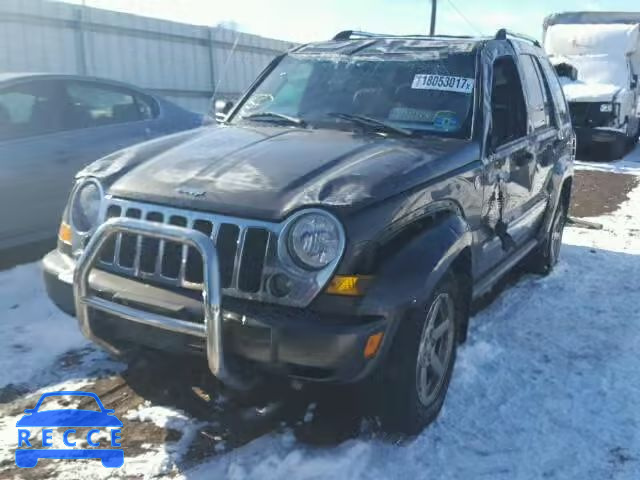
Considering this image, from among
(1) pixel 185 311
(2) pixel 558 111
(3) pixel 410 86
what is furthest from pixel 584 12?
(1) pixel 185 311

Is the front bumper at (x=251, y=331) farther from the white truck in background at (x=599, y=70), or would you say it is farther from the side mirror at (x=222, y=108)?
the white truck in background at (x=599, y=70)

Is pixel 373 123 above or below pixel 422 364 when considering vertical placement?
above

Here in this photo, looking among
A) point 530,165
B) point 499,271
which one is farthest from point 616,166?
point 499,271

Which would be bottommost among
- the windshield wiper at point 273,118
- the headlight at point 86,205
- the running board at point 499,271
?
the running board at point 499,271

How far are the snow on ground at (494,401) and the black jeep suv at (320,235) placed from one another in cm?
22

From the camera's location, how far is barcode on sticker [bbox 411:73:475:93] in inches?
153

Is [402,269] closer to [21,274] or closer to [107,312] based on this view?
[107,312]

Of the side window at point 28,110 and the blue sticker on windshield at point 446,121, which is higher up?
the blue sticker on windshield at point 446,121

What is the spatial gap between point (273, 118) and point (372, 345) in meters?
1.95

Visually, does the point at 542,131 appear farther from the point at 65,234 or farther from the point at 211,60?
the point at 211,60

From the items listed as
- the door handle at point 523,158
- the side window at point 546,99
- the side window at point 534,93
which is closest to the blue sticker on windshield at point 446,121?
the door handle at point 523,158

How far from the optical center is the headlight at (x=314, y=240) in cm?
268

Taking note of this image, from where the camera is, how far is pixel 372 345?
2654mm

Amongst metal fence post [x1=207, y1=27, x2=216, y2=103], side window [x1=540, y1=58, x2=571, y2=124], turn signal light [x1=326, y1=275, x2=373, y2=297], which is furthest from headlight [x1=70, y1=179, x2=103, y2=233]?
metal fence post [x1=207, y1=27, x2=216, y2=103]
